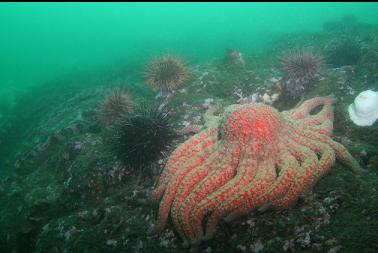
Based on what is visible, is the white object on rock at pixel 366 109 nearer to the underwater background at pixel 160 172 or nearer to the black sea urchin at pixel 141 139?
the underwater background at pixel 160 172

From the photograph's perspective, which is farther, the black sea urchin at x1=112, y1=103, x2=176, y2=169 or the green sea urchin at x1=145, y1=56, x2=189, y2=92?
the green sea urchin at x1=145, y1=56, x2=189, y2=92

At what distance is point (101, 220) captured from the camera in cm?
507

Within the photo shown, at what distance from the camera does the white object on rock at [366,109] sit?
502cm

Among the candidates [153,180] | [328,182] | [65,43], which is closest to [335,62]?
[328,182]

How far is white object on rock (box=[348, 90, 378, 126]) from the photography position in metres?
5.02

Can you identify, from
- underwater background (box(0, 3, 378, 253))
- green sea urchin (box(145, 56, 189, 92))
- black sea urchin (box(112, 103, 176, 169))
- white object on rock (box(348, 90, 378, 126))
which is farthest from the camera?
green sea urchin (box(145, 56, 189, 92))

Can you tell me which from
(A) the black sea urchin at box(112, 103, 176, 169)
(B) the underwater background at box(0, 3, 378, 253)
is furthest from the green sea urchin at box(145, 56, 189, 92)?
(A) the black sea urchin at box(112, 103, 176, 169)

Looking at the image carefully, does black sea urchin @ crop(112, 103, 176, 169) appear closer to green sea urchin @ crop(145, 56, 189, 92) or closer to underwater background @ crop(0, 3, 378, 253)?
underwater background @ crop(0, 3, 378, 253)

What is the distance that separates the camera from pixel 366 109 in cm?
510

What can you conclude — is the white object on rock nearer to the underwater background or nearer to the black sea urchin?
the underwater background

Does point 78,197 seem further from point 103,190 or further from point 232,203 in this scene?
point 232,203

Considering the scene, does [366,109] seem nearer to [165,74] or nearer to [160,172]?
[160,172]

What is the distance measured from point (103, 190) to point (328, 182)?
175 inches

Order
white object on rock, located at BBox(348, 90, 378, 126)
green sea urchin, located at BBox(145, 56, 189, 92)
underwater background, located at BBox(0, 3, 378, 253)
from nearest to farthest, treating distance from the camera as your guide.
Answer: underwater background, located at BBox(0, 3, 378, 253) < white object on rock, located at BBox(348, 90, 378, 126) < green sea urchin, located at BBox(145, 56, 189, 92)
